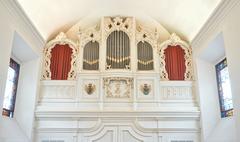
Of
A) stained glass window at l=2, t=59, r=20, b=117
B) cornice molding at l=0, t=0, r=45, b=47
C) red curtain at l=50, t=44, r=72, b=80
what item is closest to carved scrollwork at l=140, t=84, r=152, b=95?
red curtain at l=50, t=44, r=72, b=80

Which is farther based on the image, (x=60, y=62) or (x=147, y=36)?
(x=147, y=36)

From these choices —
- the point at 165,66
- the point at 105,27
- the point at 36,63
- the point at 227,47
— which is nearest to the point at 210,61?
the point at 165,66

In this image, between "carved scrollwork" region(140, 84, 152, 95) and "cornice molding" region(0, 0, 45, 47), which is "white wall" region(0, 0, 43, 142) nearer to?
"cornice molding" region(0, 0, 45, 47)

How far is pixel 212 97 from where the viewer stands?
7246 millimetres

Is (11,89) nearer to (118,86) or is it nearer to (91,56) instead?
(91,56)

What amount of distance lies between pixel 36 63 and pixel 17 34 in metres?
1.44

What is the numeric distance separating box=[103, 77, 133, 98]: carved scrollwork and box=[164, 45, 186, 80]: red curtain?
1231 millimetres

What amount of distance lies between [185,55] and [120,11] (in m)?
2.33

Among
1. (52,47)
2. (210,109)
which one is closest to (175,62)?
(210,109)

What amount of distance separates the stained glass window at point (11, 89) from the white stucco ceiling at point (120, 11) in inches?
47.8

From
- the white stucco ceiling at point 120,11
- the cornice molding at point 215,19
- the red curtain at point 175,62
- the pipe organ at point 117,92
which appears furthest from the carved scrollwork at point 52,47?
the cornice molding at point 215,19

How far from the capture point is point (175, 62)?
7773 mm

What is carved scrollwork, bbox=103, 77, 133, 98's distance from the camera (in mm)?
7430

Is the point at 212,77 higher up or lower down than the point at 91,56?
lower down
